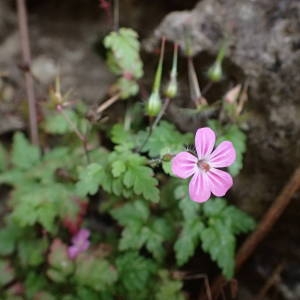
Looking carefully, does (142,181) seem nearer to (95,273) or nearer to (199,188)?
(199,188)

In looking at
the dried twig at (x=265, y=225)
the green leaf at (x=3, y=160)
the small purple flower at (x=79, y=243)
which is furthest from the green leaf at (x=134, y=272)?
the green leaf at (x=3, y=160)

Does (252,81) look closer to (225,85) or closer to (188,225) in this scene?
(225,85)

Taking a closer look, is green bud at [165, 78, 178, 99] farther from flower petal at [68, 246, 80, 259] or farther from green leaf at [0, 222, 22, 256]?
green leaf at [0, 222, 22, 256]

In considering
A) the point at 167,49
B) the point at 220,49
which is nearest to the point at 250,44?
the point at 220,49

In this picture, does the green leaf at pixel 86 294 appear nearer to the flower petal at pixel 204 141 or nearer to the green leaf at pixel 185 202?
the green leaf at pixel 185 202

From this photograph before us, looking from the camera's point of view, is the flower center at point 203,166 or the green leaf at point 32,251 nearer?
the flower center at point 203,166
